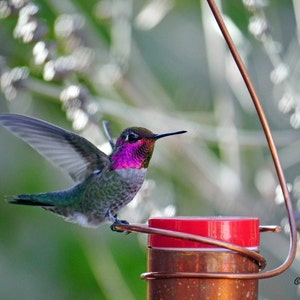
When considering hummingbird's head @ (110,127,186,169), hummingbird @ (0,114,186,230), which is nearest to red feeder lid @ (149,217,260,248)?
hummingbird @ (0,114,186,230)

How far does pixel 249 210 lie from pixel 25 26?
5.04 feet

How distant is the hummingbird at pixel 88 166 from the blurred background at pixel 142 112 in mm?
371

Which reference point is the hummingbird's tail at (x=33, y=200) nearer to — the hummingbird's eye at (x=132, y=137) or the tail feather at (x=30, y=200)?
the tail feather at (x=30, y=200)

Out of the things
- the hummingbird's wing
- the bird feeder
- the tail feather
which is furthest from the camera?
the tail feather

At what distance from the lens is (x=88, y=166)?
332 centimetres

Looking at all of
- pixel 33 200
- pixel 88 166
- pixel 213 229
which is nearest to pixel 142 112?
pixel 88 166

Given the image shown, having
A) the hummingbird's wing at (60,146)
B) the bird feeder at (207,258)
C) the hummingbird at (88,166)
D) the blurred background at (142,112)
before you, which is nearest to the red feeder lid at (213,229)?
the bird feeder at (207,258)

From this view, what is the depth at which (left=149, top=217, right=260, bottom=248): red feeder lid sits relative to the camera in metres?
2.47

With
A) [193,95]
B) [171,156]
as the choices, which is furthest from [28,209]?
[171,156]

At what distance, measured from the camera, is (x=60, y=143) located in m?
3.20

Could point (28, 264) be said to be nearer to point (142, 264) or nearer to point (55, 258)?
point (55, 258)

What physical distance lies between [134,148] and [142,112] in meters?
1.24

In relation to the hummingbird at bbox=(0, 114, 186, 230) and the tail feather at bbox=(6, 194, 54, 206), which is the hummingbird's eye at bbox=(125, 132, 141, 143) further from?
the tail feather at bbox=(6, 194, 54, 206)

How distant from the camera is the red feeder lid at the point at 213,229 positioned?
8.11 feet
